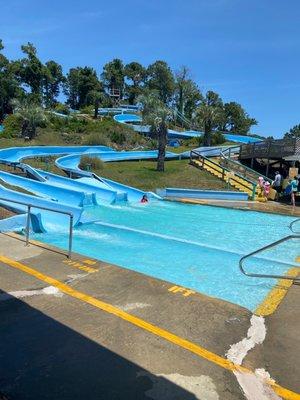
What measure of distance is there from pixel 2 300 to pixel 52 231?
25.0 ft

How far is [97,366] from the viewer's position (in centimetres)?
411

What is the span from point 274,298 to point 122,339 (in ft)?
9.97

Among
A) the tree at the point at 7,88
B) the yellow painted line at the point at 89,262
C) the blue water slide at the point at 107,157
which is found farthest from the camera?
the tree at the point at 7,88

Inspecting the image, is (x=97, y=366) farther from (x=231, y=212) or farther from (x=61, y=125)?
(x=61, y=125)

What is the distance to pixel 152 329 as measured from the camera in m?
5.05

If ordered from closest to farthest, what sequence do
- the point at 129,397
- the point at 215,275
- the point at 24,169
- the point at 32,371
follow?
the point at 129,397
the point at 32,371
the point at 215,275
the point at 24,169

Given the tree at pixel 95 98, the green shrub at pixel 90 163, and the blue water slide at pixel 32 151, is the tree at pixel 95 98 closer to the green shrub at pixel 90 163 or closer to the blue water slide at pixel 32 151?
the blue water slide at pixel 32 151

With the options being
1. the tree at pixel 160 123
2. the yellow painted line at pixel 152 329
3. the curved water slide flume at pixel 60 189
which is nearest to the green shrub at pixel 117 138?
the curved water slide flume at pixel 60 189

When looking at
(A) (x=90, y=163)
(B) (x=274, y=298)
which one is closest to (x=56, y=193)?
(A) (x=90, y=163)

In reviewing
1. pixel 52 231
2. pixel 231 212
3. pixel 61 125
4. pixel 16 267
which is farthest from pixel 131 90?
pixel 16 267

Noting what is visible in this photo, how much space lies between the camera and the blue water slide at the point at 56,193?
20.1 meters

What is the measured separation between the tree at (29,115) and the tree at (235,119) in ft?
122

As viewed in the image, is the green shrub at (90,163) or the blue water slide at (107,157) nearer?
the green shrub at (90,163)

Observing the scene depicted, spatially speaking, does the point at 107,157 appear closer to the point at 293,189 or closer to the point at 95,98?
the point at 293,189
